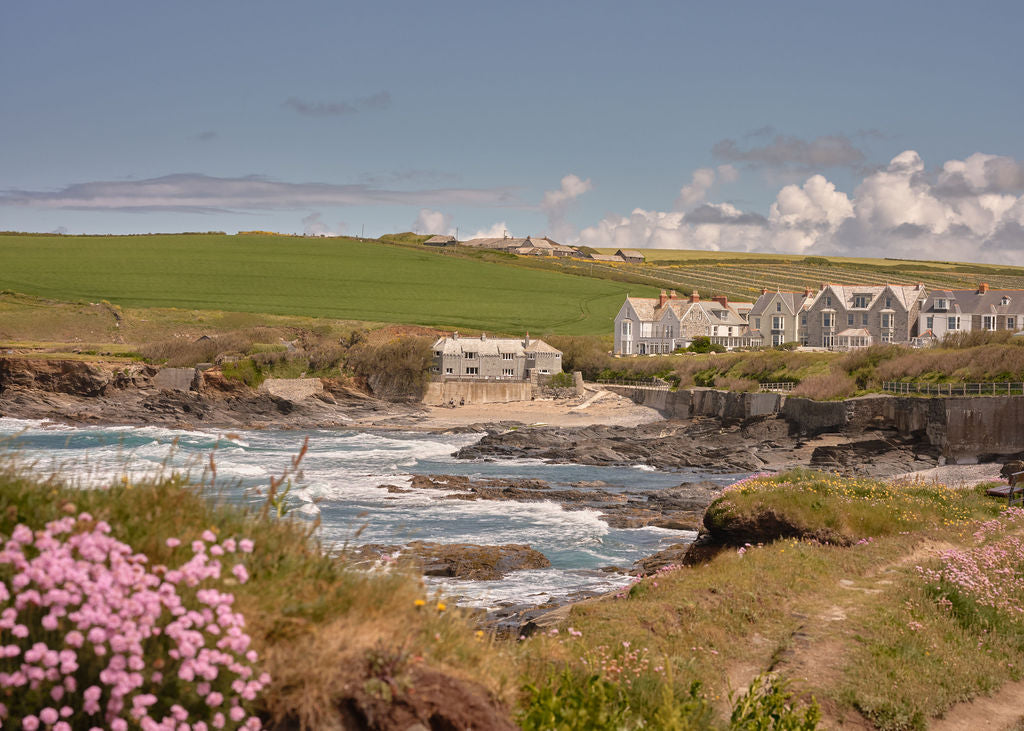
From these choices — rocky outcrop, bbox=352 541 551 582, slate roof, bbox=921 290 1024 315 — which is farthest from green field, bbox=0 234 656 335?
rocky outcrop, bbox=352 541 551 582

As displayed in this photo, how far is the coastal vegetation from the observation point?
192 inches

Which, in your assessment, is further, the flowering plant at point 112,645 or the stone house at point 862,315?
the stone house at point 862,315

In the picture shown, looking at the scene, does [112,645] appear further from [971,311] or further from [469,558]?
[971,311]

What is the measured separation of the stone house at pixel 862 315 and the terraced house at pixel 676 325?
24.2 feet

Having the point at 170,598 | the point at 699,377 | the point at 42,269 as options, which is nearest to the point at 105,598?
the point at 170,598

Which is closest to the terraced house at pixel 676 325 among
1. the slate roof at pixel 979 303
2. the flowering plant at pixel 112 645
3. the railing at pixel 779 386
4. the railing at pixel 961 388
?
the slate roof at pixel 979 303

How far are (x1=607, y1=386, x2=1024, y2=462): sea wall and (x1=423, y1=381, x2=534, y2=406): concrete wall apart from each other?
2037cm

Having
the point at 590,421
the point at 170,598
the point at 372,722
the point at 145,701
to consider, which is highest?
the point at 170,598

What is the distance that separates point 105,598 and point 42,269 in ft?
414

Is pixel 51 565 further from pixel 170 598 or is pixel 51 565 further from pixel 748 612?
pixel 748 612

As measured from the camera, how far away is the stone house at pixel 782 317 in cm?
9031

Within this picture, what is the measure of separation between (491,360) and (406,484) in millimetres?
45955

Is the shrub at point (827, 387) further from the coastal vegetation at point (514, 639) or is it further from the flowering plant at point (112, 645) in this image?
the flowering plant at point (112, 645)

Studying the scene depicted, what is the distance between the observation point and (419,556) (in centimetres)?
2220
